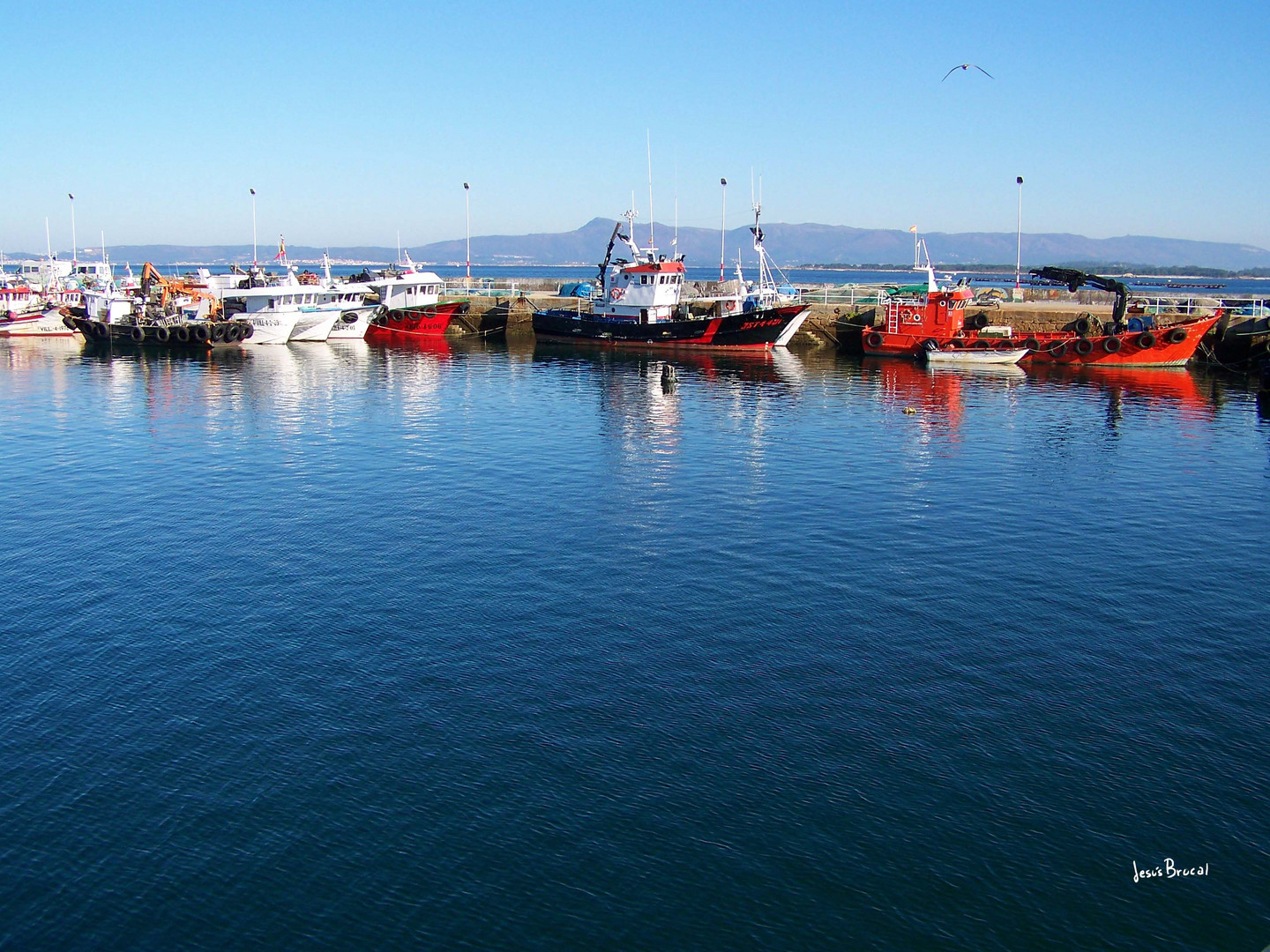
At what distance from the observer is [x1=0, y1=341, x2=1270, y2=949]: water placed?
1356 centimetres

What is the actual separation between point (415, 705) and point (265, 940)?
20.3 feet

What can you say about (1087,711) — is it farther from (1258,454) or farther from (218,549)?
(1258,454)

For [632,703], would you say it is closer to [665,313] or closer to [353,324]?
[665,313]

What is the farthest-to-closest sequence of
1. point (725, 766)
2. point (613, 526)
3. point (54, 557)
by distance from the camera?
point (613, 526) → point (54, 557) → point (725, 766)

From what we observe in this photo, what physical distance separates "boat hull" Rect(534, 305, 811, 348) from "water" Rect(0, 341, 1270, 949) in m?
39.3

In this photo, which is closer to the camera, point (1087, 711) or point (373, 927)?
point (373, 927)

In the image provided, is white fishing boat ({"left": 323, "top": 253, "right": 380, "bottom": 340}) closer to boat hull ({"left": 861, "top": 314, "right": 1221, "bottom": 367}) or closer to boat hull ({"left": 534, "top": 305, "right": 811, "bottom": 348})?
boat hull ({"left": 534, "top": 305, "right": 811, "bottom": 348})

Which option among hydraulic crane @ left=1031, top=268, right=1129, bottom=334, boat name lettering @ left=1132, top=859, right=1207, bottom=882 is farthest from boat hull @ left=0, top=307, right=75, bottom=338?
boat name lettering @ left=1132, top=859, right=1207, bottom=882

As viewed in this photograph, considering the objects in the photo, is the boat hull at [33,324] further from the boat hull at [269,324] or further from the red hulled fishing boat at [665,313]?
the red hulled fishing boat at [665,313]

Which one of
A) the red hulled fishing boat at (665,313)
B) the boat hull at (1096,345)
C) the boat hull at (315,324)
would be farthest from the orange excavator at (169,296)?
the boat hull at (1096,345)

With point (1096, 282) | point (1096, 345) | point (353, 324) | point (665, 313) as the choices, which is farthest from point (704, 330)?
point (353, 324)

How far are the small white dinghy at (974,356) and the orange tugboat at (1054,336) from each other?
0.38m

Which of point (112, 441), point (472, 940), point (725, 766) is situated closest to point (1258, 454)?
point (725, 766)

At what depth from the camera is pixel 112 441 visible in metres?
43.3
